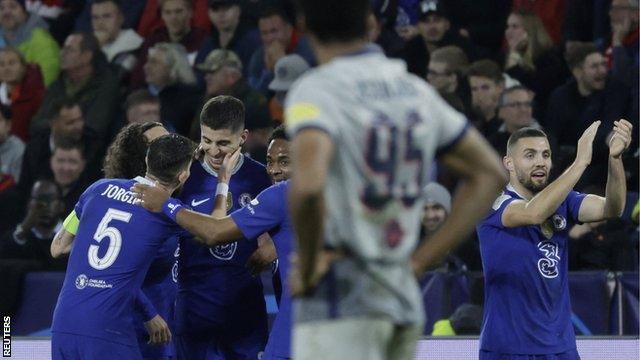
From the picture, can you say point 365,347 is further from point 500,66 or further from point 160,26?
point 160,26

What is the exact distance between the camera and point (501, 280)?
21.2 ft

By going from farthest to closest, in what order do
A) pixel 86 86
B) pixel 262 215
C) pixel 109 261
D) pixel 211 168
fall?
1. pixel 86 86
2. pixel 211 168
3. pixel 109 261
4. pixel 262 215

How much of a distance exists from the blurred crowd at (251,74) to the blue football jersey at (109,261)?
3.49m

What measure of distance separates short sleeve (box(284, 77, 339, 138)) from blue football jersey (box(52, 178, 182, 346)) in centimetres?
284

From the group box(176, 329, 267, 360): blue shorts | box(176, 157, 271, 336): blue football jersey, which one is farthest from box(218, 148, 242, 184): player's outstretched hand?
box(176, 329, 267, 360): blue shorts

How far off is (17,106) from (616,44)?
5.33 meters

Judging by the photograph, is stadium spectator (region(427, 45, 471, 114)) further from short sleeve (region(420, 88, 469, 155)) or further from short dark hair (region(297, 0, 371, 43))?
short dark hair (region(297, 0, 371, 43))

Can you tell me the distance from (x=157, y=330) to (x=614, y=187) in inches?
93.5

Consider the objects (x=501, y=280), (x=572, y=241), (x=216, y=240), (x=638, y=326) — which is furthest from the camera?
(x=572, y=241)

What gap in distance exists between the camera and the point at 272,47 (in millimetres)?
11258

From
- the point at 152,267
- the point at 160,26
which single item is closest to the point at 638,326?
the point at 152,267

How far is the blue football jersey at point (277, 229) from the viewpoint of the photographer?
18.5 feet

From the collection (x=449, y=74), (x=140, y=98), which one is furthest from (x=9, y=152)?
(x=449, y=74)

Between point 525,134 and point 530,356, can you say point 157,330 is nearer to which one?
point 530,356
